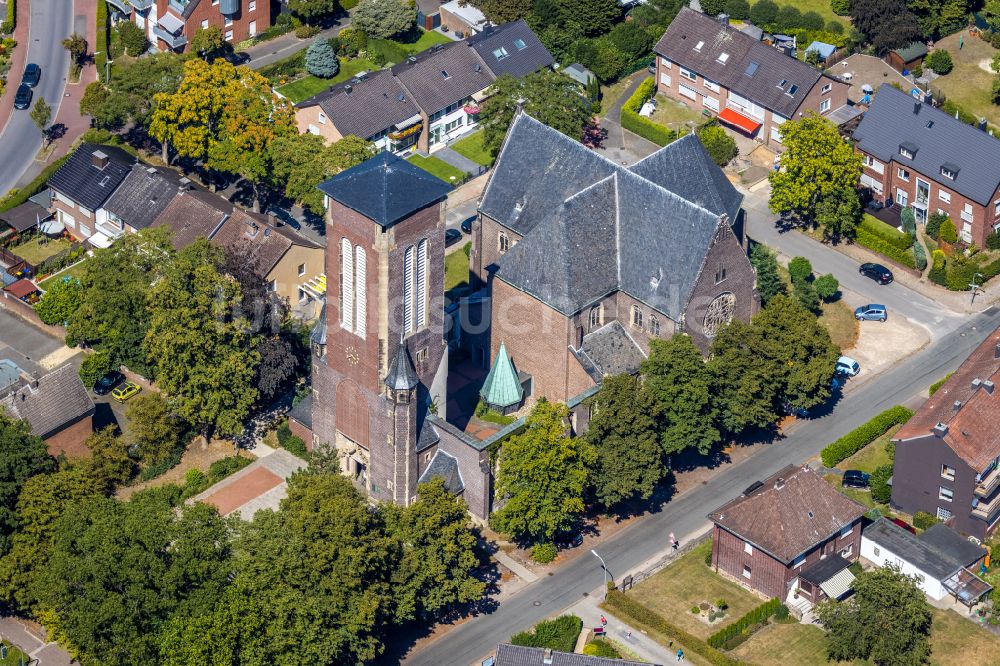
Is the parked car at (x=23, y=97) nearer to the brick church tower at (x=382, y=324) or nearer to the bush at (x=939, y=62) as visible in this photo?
the brick church tower at (x=382, y=324)

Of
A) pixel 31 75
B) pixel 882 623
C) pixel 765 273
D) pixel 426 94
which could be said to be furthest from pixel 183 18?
pixel 882 623

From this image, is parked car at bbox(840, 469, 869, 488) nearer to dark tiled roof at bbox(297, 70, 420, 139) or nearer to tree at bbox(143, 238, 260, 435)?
tree at bbox(143, 238, 260, 435)

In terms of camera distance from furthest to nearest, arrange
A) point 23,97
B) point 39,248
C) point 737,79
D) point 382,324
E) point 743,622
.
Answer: point 23,97
point 737,79
point 39,248
point 382,324
point 743,622

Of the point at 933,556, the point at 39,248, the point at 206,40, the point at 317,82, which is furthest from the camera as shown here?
the point at 317,82

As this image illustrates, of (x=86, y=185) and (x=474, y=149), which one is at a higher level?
(x=474, y=149)

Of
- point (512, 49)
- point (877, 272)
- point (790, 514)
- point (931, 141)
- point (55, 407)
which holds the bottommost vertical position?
point (55, 407)

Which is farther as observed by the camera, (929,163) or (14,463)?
(929,163)

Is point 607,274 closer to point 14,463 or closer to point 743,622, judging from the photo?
point 743,622
